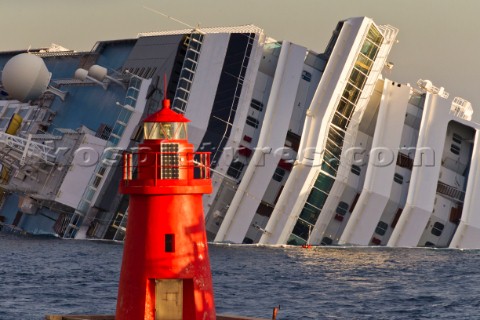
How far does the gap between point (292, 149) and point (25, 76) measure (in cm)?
2238

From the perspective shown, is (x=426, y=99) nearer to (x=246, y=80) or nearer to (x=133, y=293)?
(x=246, y=80)

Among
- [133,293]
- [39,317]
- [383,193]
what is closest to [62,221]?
[383,193]

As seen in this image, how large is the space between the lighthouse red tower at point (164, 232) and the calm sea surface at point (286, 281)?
18413 mm

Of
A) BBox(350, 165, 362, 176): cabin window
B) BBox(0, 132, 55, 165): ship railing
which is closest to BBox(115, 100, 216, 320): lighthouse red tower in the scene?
BBox(350, 165, 362, 176): cabin window

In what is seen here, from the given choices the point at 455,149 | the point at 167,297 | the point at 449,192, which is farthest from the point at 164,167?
the point at 455,149

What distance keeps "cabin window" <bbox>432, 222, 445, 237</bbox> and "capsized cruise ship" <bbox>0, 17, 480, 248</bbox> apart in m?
0.09

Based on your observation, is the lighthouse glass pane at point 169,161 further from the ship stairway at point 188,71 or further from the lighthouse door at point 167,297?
the ship stairway at point 188,71

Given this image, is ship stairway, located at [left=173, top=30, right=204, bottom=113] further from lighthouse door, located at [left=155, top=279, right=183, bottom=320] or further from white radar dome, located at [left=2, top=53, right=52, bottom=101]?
lighthouse door, located at [left=155, top=279, right=183, bottom=320]

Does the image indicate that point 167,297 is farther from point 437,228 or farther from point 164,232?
point 437,228

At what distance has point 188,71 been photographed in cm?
7469

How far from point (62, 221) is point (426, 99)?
2334cm

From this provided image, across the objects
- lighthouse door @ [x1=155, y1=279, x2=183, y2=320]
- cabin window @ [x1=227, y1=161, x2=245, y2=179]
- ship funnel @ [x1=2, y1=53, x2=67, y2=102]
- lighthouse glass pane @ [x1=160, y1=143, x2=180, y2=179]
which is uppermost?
ship funnel @ [x1=2, y1=53, x2=67, y2=102]

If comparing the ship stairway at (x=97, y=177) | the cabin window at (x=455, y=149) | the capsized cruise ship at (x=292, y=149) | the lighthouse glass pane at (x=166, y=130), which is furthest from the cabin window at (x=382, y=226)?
the lighthouse glass pane at (x=166, y=130)

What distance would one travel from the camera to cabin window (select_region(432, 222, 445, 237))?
74.8 metres
